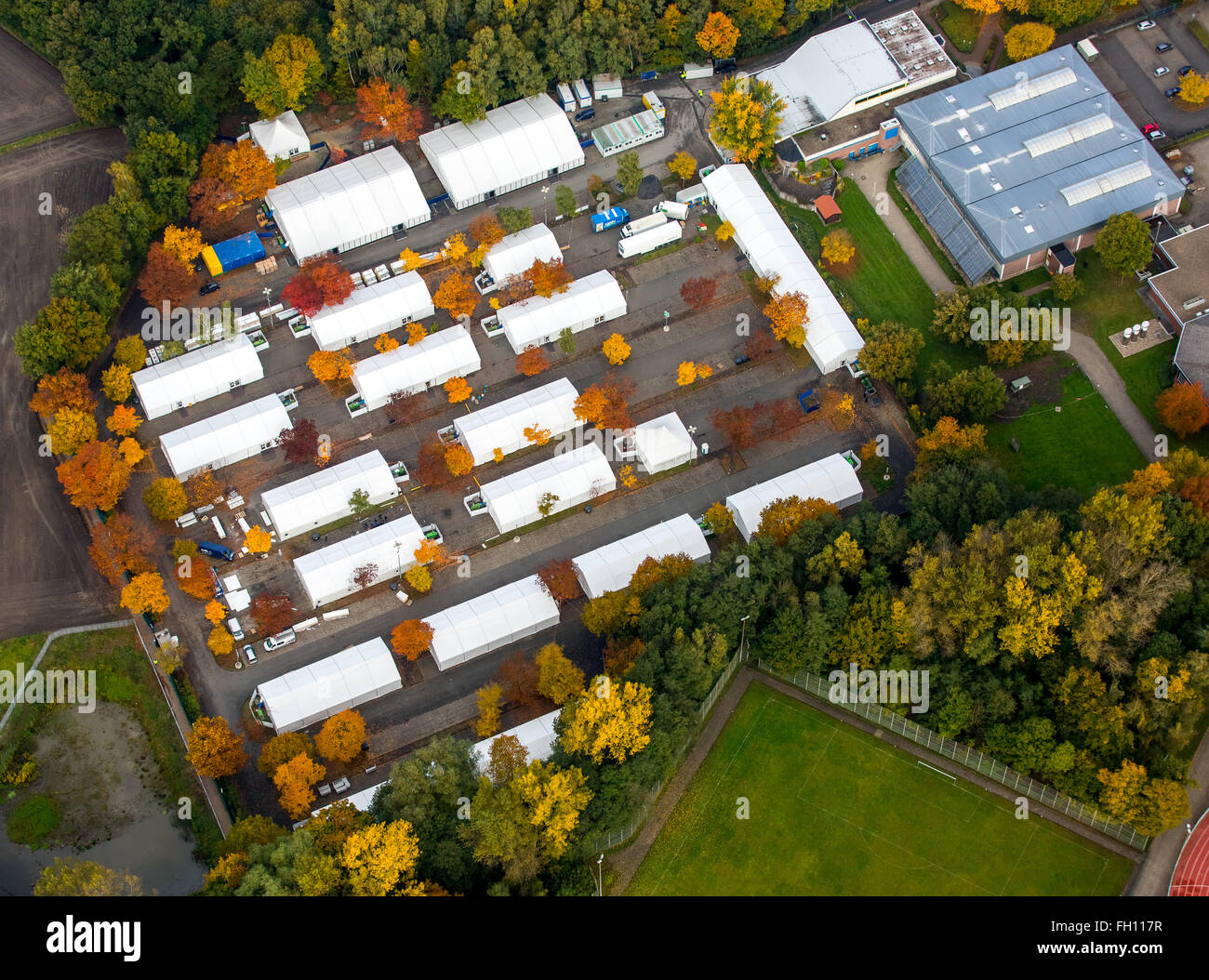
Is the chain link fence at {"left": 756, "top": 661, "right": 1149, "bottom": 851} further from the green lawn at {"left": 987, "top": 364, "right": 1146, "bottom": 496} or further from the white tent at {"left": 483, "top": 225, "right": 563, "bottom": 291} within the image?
the white tent at {"left": 483, "top": 225, "right": 563, "bottom": 291}

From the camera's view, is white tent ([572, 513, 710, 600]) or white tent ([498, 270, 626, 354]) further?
white tent ([498, 270, 626, 354])

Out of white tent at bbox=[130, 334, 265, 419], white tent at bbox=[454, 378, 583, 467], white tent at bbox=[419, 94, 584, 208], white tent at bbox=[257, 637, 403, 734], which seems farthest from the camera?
white tent at bbox=[419, 94, 584, 208]

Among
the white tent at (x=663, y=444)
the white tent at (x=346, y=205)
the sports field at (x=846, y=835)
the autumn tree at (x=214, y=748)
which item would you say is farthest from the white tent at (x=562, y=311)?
the autumn tree at (x=214, y=748)

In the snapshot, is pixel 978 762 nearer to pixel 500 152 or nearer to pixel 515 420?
pixel 515 420

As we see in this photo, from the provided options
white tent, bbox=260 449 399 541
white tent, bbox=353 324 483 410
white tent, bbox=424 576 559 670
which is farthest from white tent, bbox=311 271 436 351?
white tent, bbox=424 576 559 670

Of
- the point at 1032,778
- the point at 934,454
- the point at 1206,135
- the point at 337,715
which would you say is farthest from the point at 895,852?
the point at 1206,135

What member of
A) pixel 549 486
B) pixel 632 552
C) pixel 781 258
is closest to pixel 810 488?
pixel 632 552
